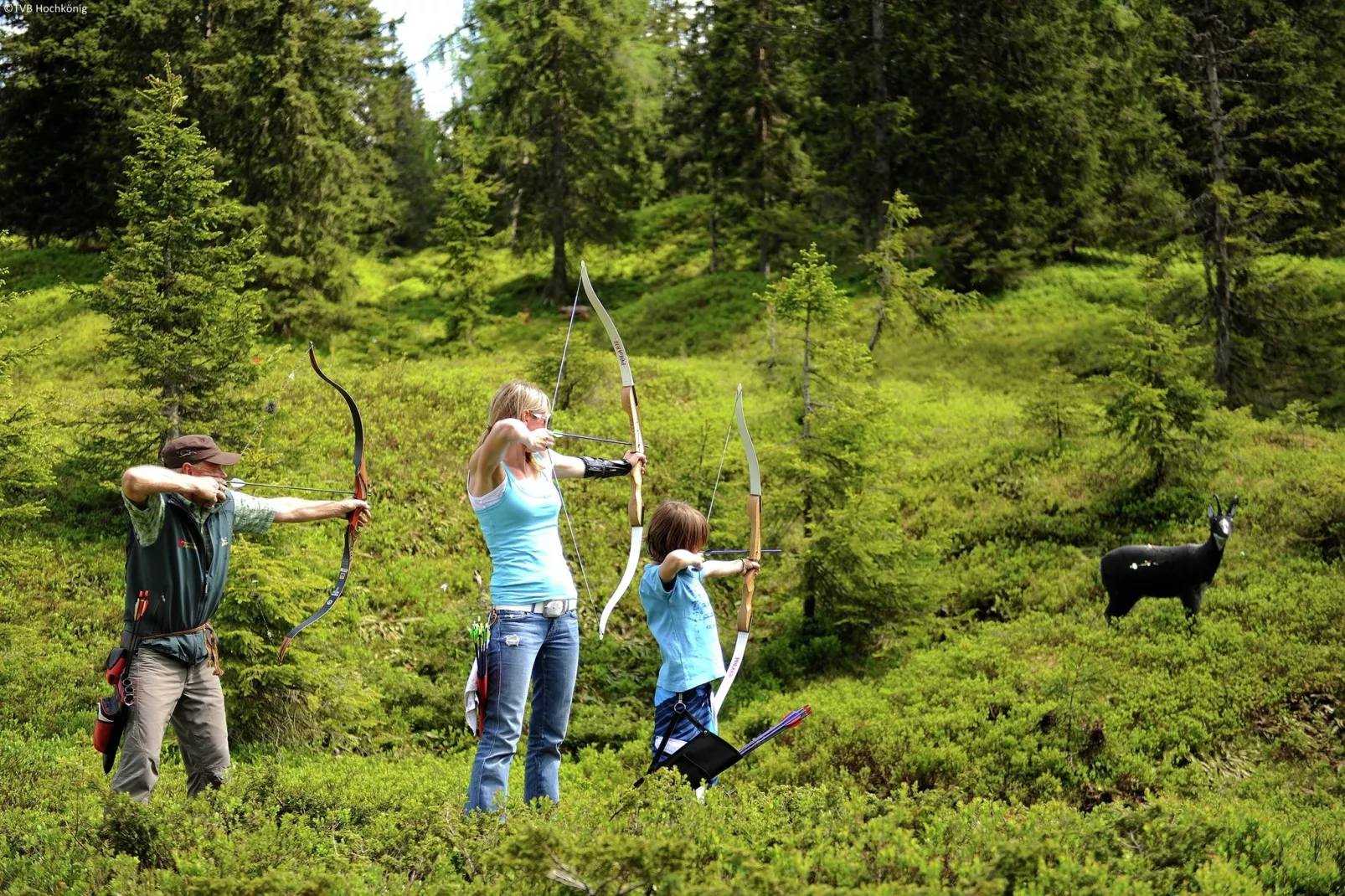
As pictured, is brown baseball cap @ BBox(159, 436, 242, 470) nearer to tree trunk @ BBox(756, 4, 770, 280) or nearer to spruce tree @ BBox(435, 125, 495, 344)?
spruce tree @ BBox(435, 125, 495, 344)

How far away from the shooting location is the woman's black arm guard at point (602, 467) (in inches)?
246

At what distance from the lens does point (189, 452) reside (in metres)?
5.70

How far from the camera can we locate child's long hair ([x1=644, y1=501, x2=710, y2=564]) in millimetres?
6121

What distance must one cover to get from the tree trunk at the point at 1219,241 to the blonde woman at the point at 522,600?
18708mm

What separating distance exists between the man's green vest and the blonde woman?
154cm

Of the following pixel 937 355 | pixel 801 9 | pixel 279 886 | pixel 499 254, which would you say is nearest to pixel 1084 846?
pixel 279 886

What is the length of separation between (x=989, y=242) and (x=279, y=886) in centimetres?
2931

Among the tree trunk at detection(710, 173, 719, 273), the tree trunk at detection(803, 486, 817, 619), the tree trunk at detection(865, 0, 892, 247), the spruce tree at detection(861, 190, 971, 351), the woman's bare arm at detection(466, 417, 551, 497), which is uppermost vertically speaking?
the tree trunk at detection(865, 0, 892, 247)

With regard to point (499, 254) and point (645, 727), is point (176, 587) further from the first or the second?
point (499, 254)

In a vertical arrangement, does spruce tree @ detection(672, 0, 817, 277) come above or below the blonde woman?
above

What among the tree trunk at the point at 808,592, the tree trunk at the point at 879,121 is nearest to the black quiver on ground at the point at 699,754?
the tree trunk at the point at 808,592

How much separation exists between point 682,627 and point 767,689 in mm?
5948

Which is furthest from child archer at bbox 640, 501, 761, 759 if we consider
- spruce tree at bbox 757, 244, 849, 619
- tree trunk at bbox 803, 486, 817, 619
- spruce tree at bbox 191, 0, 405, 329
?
spruce tree at bbox 191, 0, 405, 329

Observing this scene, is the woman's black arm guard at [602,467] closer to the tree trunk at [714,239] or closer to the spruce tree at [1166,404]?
the spruce tree at [1166,404]
